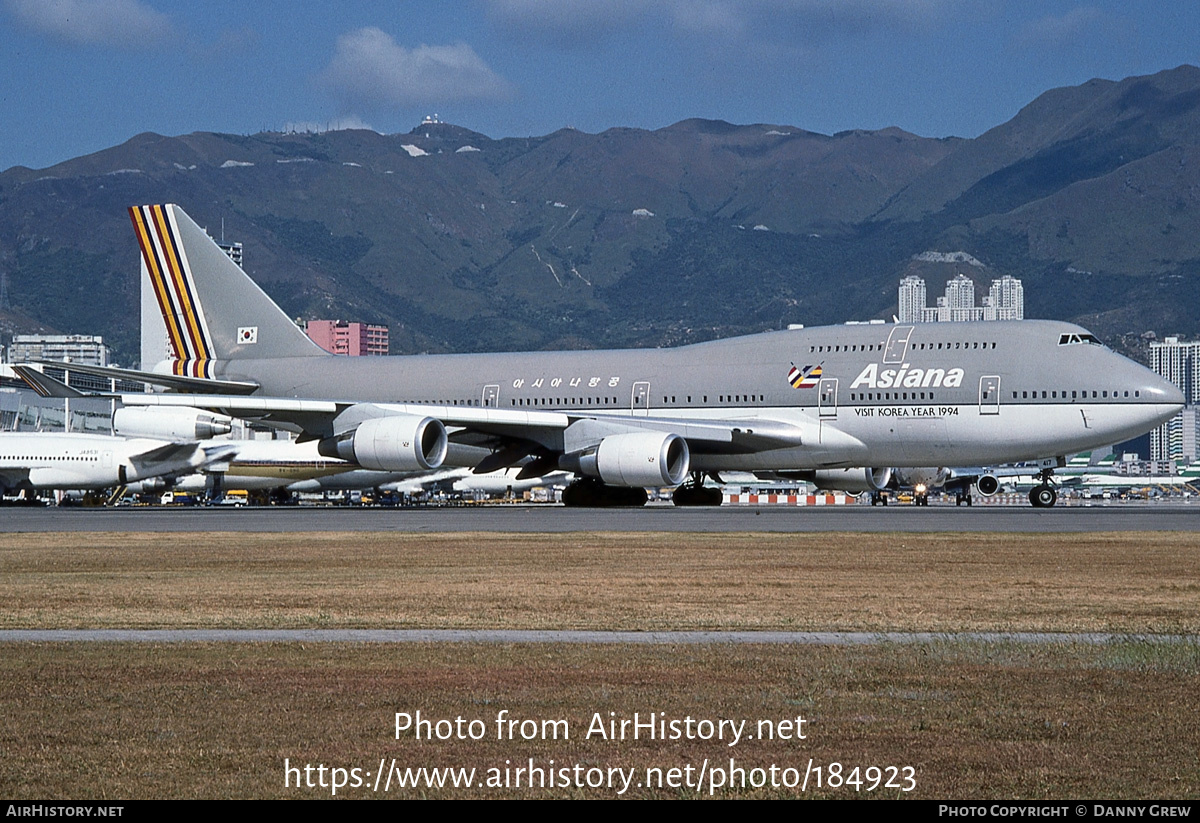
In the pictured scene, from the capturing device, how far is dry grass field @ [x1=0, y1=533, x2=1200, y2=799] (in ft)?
27.2

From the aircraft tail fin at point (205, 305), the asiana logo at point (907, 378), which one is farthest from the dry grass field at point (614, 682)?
the aircraft tail fin at point (205, 305)

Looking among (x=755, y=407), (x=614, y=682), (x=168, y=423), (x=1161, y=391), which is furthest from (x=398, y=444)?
(x=614, y=682)

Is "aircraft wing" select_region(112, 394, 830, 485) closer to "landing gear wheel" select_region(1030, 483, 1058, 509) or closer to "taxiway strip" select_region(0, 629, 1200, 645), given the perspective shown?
"landing gear wheel" select_region(1030, 483, 1058, 509)

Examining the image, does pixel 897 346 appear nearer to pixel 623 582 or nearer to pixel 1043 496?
pixel 1043 496

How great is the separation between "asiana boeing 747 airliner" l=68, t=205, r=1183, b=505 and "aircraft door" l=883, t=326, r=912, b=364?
45 mm

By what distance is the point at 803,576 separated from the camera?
789 inches

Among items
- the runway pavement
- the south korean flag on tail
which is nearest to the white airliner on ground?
the runway pavement

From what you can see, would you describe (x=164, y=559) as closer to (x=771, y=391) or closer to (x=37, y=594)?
(x=37, y=594)

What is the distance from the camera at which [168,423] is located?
44.7 m

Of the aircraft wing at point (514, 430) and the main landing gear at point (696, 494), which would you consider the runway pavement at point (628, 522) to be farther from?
the main landing gear at point (696, 494)

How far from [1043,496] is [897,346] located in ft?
21.6

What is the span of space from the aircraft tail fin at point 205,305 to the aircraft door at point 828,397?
61.9ft
